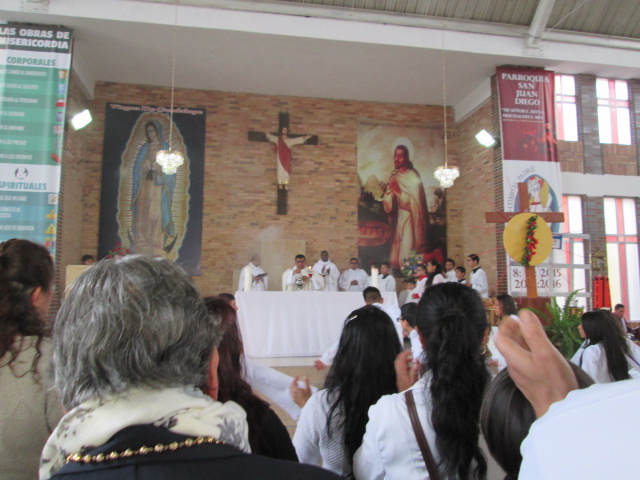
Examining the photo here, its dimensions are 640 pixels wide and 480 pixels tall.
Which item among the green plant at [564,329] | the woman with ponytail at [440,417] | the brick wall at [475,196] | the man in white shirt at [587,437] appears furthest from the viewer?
the brick wall at [475,196]

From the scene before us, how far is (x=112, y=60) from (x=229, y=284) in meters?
5.21

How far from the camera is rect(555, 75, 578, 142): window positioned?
11.1 metres

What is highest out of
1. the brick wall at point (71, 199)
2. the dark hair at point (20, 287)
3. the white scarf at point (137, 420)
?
the brick wall at point (71, 199)

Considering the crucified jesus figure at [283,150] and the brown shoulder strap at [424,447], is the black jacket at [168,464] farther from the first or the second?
the crucified jesus figure at [283,150]

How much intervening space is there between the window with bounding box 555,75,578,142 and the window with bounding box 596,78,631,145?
654 millimetres

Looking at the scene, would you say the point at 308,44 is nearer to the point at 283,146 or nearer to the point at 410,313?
the point at 283,146

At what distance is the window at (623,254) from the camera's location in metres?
11.0

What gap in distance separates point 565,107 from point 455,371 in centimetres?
1126

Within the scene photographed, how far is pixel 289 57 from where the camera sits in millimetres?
10102

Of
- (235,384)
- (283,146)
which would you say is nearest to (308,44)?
(283,146)

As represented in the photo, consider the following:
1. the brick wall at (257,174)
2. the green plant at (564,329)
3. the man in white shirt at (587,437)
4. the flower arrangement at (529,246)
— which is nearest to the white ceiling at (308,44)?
the brick wall at (257,174)

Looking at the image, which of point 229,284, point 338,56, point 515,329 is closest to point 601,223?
point 338,56

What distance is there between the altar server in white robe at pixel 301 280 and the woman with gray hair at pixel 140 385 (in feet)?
19.0

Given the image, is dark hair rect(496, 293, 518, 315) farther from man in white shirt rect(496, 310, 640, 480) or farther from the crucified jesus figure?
the crucified jesus figure
